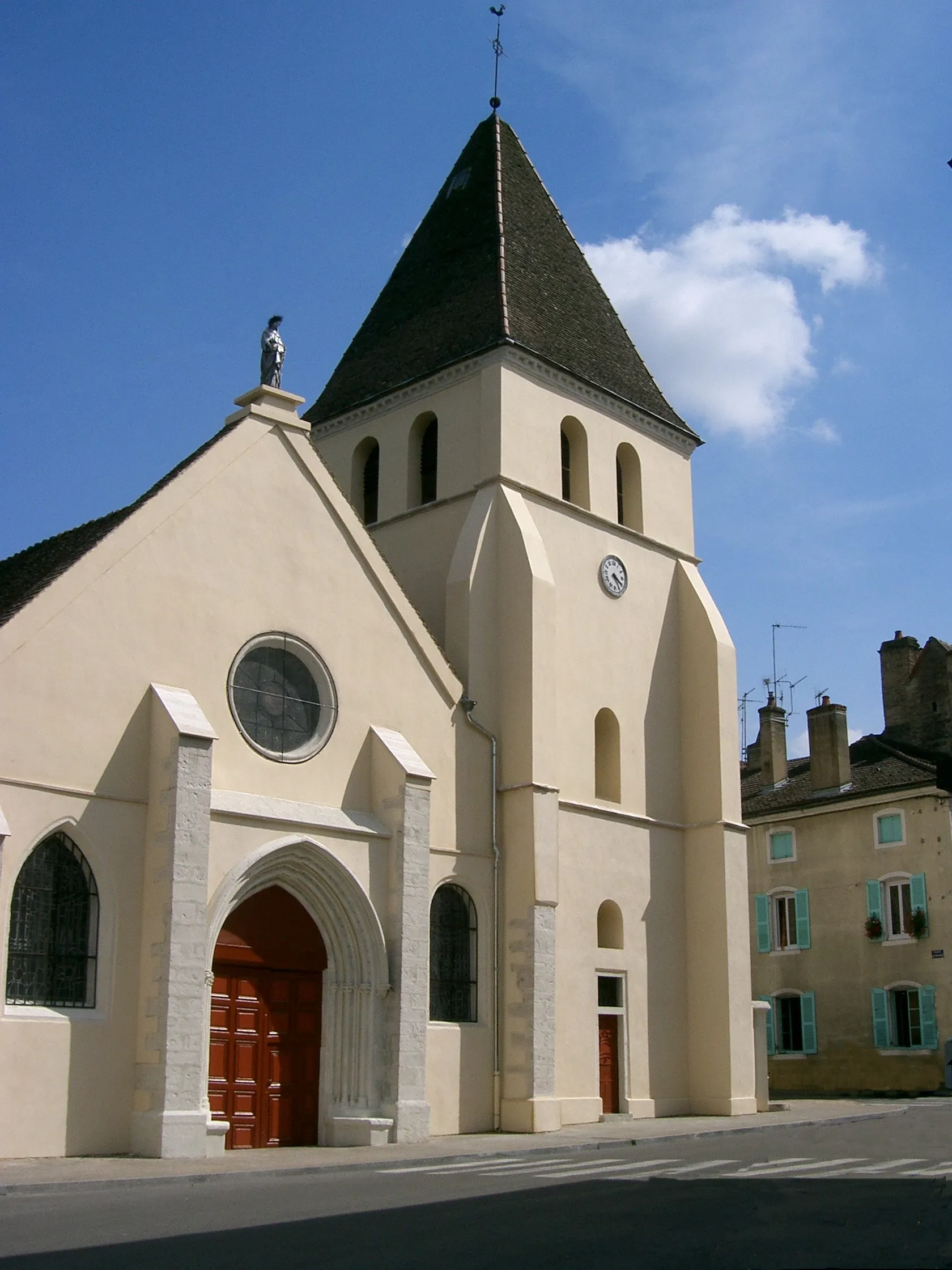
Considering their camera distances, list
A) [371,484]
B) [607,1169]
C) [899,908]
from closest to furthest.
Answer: [607,1169] < [371,484] < [899,908]

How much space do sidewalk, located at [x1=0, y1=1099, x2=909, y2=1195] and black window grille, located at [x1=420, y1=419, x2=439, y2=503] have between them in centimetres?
1179

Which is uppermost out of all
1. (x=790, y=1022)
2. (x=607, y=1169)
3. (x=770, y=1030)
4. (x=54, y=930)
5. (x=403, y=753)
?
(x=403, y=753)

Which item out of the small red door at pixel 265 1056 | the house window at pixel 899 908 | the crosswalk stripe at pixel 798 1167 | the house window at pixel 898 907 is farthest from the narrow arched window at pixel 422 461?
the house window at pixel 899 908

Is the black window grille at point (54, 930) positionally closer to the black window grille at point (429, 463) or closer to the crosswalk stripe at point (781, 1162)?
the crosswalk stripe at point (781, 1162)

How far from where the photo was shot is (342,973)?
20703mm

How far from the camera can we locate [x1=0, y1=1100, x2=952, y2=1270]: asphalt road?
9.12 meters

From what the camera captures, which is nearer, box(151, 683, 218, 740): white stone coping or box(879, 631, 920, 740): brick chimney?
box(151, 683, 218, 740): white stone coping

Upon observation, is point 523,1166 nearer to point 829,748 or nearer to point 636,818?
point 636,818

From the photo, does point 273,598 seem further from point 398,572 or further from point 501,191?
point 501,191

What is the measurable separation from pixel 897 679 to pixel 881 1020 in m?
10.8

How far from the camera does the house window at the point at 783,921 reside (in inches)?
1537

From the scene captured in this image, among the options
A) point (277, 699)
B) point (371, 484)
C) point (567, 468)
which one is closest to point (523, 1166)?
point (277, 699)

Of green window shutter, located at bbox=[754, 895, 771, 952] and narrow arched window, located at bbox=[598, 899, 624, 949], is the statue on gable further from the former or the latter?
green window shutter, located at bbox=[754, 895, 771, 952]

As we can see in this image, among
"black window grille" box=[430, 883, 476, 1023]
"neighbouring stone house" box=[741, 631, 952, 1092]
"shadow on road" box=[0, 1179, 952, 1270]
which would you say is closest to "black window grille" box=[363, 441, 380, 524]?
"black window grille" box=[430, 883, 476, 1023]
